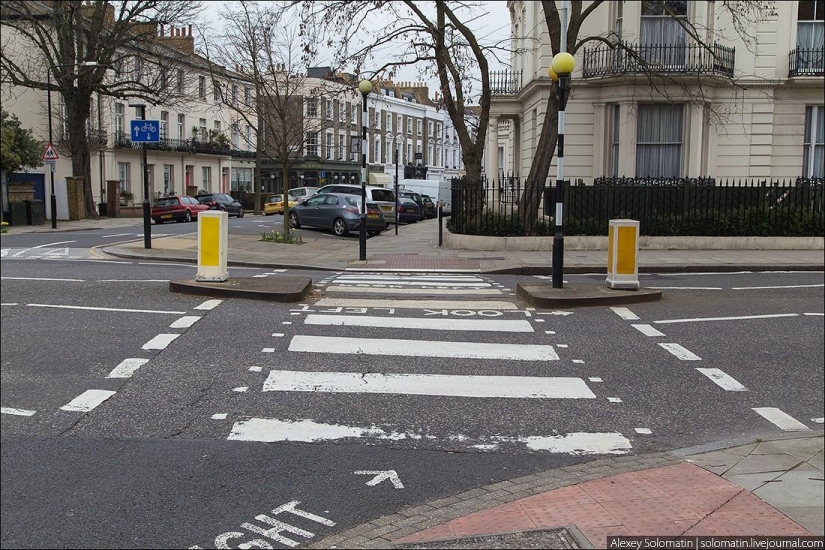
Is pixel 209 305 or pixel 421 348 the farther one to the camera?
pixel 209 305

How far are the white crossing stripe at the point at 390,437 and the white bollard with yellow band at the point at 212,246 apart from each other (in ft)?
19.5

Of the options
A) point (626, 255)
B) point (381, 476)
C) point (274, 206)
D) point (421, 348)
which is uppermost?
point (274, 206)

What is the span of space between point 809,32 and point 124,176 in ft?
135

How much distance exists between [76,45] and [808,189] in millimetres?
30834

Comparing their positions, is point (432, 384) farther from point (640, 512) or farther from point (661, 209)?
point (661, 209)

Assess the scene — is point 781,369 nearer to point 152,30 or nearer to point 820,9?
point 820,9

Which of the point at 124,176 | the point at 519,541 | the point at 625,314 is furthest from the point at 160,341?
the point at 124,176

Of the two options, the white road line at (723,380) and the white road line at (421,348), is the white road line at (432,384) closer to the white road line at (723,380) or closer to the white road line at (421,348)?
the white road line at (421,348)

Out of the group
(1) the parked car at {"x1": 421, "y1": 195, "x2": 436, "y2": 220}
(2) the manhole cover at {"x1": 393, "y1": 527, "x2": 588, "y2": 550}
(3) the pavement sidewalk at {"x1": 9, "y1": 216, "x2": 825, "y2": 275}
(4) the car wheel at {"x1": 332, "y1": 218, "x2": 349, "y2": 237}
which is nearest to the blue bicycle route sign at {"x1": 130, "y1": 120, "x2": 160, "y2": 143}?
(3) the pavement sidewalk at {"x1": 9, "y1": 216, "x2": 825, "y2": 275}

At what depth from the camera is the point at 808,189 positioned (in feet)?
66.5

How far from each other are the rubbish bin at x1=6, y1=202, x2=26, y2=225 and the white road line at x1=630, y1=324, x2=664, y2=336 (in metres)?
21.9

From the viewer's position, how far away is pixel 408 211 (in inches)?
1521

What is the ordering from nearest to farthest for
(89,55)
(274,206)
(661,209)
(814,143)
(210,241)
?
(210,241)
(661,209)
(814,143)
(89,55)
(274,206)

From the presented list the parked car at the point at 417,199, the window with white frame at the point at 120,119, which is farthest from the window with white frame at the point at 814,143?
the window with white frame at the point at 120,119
